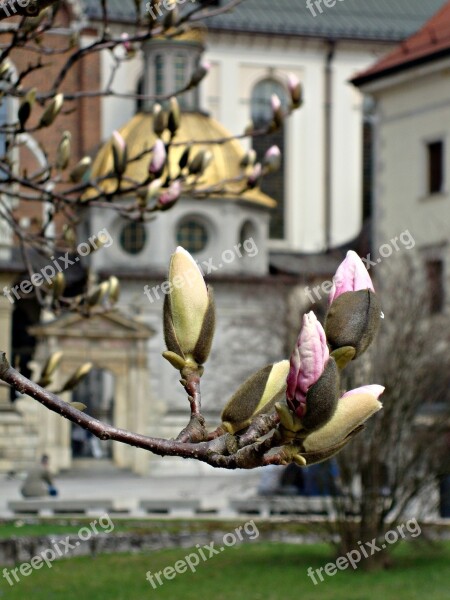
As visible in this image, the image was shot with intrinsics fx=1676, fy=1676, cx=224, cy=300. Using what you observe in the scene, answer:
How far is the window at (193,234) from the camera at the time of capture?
55.1 metres

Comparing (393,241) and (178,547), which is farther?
(393,241)

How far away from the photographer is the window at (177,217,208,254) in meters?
55.1

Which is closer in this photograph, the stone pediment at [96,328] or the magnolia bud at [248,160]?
the magnolia bud at [248,160]

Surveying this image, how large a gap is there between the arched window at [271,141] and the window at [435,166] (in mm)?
16931

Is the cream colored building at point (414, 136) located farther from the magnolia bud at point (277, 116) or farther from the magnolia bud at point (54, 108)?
the magnolia bud at point (54, 108)

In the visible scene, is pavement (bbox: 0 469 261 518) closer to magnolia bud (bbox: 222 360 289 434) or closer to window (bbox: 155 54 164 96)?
window (bbox: 155 54 164 96)

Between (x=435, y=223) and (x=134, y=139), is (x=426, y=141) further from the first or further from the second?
(x=134, y=139)

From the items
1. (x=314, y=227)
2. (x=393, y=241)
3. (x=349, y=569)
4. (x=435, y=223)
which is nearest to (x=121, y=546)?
(x=349, y=569)

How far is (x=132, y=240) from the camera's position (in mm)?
54969

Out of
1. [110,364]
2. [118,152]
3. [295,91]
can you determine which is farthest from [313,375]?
[110,364]

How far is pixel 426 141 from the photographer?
46.0 m

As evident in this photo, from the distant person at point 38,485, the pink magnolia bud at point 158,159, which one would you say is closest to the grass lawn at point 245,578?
the distant person at point 38,485

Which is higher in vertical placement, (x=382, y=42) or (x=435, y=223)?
(x=382, y=42)

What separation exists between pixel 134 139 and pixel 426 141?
10.5m
